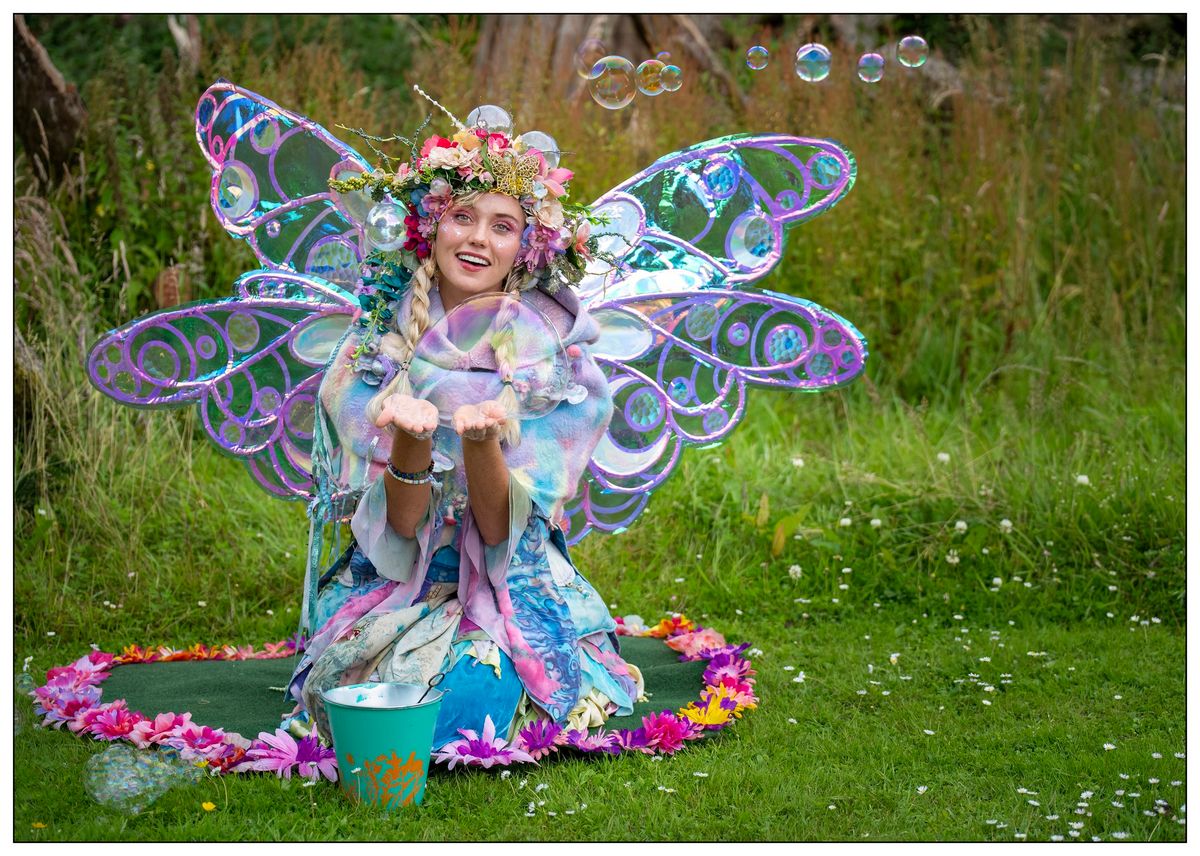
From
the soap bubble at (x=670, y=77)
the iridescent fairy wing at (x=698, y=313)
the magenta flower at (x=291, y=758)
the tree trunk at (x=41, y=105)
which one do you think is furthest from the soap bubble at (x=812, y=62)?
the tree trunk at (x=41, y=105)

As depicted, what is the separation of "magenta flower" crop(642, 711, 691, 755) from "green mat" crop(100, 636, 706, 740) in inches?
6.9

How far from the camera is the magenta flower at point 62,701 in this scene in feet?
11.4

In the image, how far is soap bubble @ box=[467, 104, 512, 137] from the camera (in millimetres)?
3313

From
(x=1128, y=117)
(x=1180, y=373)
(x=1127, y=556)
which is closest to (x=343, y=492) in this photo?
(x=1127, y=556)

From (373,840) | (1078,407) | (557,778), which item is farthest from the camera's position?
(1078,407)

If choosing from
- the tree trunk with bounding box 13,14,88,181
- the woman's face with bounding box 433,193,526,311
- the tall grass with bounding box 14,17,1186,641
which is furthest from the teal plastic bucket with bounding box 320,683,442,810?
the tree trunk with bounding box 13,14,88,181

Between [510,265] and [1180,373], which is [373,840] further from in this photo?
[1180,373]

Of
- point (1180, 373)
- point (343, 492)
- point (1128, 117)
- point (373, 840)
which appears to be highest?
point (1128, 117)

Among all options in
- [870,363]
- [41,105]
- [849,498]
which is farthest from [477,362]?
[41,105]

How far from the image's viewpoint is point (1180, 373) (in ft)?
19.6

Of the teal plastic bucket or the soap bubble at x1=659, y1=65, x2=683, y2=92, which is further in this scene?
the soap bubble at x1=659, y1=65, x2=683, y2=92

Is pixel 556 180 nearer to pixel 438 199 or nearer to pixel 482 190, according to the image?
pixel 482 190

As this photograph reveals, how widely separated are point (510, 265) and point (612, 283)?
556 mm

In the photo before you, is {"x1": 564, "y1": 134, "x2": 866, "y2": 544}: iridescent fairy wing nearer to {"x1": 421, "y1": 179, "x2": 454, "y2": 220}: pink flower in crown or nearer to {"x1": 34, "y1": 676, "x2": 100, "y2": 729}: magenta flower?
{"x1": 421, "y1": 179, "x2": 454, "y2": 220}: pink flower in crown
